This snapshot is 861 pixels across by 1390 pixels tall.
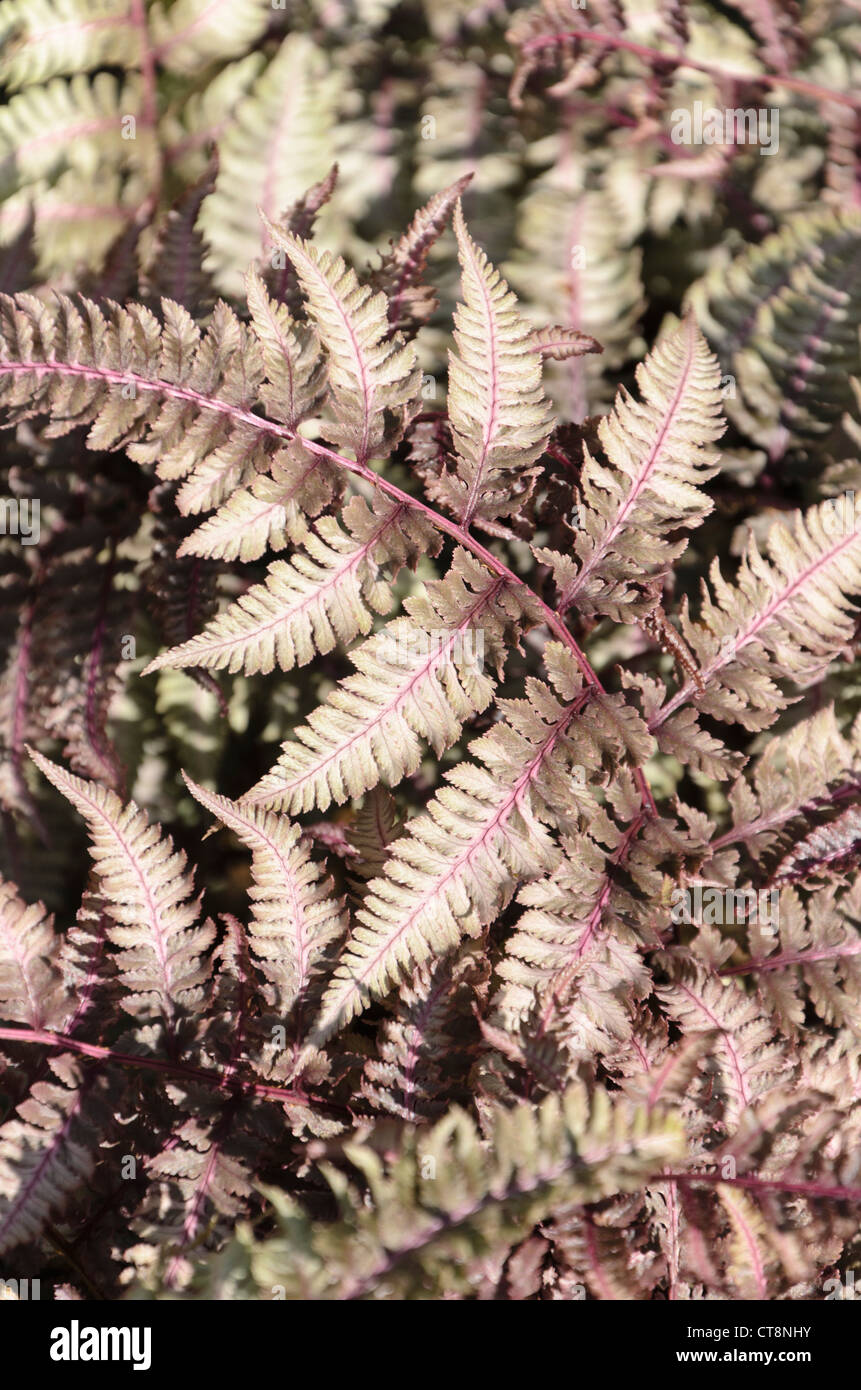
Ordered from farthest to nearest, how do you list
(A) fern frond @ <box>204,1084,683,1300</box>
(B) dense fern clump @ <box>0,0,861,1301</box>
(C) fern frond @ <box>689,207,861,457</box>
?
(C) fern frond @ <box>689,207,861,457</box>
(B) dense fern clump @ <box>0,0,861,1301</box>
(A) fern frond @ <box>204,1084,683,1300</box>

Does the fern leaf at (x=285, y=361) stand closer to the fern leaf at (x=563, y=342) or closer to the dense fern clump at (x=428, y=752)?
the dense fern clump at (x=428, y=752)

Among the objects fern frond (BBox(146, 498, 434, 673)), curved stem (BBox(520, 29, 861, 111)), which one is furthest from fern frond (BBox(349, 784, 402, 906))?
curved stem (BBox(520, 29, 861, 111))

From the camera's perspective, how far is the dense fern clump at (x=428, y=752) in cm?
120

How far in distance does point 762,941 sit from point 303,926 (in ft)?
2.19

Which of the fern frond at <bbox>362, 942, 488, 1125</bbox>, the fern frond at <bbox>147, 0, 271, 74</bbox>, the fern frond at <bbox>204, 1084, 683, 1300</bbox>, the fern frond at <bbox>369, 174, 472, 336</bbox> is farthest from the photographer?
the fern frond at <bbox>147, 0, 271, 74</bbox>

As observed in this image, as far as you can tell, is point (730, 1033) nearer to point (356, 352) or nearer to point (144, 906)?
point (144, 906)

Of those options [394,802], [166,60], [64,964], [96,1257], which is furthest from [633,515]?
[166,60]

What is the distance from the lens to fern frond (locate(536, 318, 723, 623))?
4.33 ft

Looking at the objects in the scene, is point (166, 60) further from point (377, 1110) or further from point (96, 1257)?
point (96, 1257)

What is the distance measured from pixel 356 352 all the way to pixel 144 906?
79 centimetres

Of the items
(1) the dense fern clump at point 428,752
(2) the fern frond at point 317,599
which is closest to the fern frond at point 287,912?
(1) the dense fern clump at point 428,752

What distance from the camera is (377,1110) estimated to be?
1349mm

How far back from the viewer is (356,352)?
1.29m

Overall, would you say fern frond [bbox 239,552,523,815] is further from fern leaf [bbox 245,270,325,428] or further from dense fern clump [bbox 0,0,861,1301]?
fern leaf [bbox 245,270,325,428]
